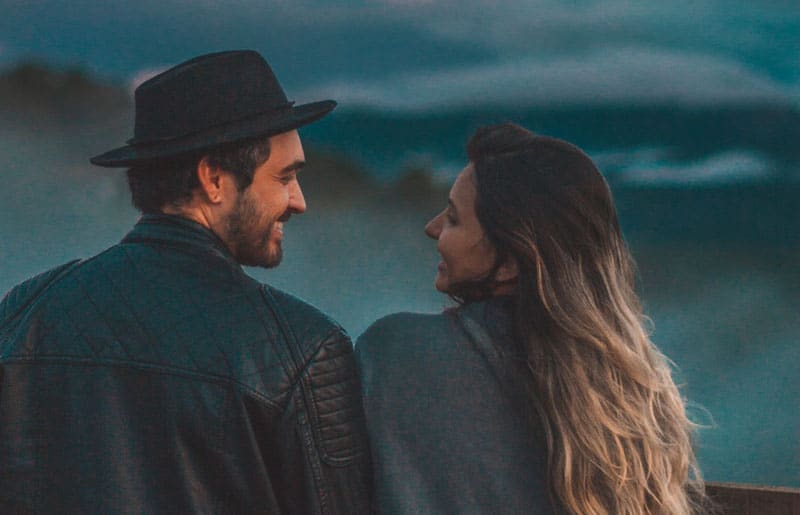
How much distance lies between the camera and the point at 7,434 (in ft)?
7.60

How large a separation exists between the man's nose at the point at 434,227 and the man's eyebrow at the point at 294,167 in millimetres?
388

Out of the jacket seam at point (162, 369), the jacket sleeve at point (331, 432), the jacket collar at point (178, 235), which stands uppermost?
the jacket collar at point (178, 235)

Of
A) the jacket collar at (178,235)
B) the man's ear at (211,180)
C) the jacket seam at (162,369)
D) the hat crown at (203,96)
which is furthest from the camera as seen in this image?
the hat crown at (203,96)

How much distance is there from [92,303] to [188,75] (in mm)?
711

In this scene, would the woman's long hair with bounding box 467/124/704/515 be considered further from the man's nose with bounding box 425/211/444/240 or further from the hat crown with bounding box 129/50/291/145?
the hat crown with bounding box 129/50/291/145

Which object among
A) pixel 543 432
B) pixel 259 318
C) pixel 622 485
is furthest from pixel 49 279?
pixel 622 485

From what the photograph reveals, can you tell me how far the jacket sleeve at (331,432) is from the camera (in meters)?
2.30

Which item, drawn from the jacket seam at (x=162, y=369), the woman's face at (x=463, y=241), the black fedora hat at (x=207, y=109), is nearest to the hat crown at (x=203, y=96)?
the black fedora hat at (x=207, y=109)

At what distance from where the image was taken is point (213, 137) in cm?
254

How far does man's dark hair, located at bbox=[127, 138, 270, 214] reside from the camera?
8.23 ft

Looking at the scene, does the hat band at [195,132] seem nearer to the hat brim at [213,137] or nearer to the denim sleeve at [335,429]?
the hat brim at [213,137]

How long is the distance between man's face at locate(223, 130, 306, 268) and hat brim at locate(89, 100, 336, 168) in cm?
5

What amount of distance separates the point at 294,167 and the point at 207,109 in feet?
0.89

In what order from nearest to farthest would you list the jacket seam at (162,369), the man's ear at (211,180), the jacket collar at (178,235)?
the jacket seam at (162,369)
the jacket collar at (178,235)
the man's ear at (211,180)
